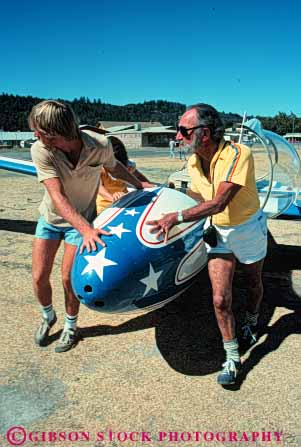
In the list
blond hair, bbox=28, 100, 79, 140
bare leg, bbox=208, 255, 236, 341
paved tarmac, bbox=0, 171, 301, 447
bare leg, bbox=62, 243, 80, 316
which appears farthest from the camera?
bare leg, bbox=62, 243, 80, 316

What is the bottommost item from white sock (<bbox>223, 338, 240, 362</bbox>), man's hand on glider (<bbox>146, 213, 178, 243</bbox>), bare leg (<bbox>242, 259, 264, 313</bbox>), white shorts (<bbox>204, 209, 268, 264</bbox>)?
white sock (<bbox>223, 338, 240, 362</bbox>)

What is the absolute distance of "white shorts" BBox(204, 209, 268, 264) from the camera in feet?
9.55

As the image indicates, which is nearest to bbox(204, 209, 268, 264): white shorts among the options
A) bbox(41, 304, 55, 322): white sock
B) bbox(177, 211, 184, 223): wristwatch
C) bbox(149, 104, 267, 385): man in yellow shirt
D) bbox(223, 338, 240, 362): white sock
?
bbox(149, 104, 267, 385): man in yellow shirt

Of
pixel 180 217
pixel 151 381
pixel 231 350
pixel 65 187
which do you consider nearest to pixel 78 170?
pixel 65 187

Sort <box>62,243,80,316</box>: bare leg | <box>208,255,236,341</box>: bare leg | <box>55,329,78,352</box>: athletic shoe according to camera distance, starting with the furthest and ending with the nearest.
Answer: <box>55,329,78,352</box>: athletic shoe, <box>62,243,80,316</box>: bare leg, <box>208,255,236,341</box>: bare leg

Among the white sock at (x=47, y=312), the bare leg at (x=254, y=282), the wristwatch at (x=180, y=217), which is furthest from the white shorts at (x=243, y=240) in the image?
the white sock at (x=47, y=312)

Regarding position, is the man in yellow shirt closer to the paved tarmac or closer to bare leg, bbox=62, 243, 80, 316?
the paved tarmac

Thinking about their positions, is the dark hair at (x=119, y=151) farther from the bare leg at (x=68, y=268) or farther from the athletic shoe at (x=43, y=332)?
the athletic shoe at (x=43, y=332)

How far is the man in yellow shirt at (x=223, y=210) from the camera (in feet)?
8.77

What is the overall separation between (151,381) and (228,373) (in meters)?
0.53

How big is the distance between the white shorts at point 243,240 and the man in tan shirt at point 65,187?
841 millimetres

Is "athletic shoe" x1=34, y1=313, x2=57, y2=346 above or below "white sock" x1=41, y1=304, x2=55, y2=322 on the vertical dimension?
below

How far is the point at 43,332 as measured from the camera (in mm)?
3396

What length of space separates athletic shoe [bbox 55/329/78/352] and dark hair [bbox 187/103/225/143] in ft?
6.17
